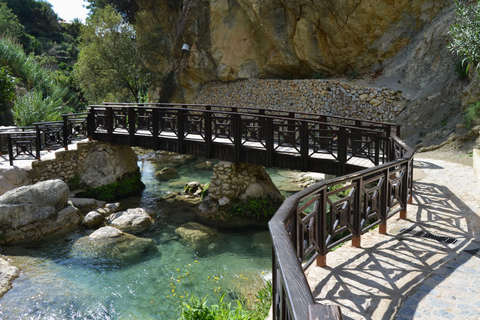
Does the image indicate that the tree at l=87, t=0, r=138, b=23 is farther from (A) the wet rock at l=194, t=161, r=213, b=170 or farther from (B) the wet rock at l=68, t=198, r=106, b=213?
(B) the wet rock at l=68, t=198, r=106, b=213

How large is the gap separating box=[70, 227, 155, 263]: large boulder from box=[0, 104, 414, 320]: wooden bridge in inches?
139

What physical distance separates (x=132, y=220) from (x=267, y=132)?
486cm

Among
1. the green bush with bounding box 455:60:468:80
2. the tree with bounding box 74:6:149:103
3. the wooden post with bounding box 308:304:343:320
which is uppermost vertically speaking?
the tree with bounding box 74:6:149:103

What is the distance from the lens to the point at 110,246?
31.6 ft

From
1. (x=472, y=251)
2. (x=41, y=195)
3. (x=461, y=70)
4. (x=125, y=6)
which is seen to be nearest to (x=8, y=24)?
(x=125, y=6)

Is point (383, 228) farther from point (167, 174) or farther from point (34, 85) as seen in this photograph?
point (34, 85)

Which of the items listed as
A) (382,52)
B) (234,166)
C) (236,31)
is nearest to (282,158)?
(234,166)

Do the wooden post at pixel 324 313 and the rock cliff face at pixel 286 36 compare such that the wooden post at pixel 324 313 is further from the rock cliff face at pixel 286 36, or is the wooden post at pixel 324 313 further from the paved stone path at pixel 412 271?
the rock cliff face at pixel 286 36

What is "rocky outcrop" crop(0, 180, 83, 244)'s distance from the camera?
34.1 ft

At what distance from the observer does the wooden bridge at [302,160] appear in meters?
2.27

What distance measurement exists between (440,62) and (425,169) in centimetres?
848

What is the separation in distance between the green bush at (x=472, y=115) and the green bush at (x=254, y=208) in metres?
7.31

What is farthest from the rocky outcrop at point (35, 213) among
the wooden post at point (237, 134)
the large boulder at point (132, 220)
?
the wooden post at point (237, 134)

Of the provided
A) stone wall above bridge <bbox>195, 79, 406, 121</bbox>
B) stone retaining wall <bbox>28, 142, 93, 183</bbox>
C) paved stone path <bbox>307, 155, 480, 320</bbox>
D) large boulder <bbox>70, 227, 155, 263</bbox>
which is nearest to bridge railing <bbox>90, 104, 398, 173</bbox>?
stone retaining wall <bbox>28, 142, 93, 183</bbox>
